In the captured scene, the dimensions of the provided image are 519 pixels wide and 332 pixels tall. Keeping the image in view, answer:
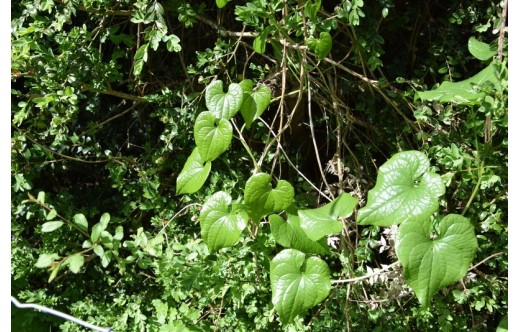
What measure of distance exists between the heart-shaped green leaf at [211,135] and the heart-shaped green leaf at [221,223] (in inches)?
4.3

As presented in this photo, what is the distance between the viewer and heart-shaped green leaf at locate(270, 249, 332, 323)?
52.6 inches

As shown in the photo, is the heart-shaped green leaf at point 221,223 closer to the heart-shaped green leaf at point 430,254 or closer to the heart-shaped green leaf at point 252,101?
the heart-shaped green leaf at point 252,101

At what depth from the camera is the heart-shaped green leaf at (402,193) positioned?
1254 millimetres

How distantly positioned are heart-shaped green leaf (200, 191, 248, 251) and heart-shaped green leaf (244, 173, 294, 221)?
3 centimetres

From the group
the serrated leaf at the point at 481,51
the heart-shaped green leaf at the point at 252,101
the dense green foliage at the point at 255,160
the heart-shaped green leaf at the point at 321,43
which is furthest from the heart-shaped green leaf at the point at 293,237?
the serrated leaf at the point at 481,51

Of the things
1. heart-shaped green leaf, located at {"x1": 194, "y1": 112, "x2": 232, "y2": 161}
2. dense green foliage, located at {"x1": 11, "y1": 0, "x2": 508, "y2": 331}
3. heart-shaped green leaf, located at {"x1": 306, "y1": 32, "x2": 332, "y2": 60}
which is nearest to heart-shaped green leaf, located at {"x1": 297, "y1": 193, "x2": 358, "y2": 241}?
dense green foliage, located at {"x1": 11, "y1": 0, "x2": 508, "y2": 331}

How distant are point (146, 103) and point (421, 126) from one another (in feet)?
2.97

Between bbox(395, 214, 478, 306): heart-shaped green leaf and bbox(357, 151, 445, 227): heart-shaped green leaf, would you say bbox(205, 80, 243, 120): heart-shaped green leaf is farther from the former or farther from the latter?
bbox(395, 214, 478, 306): heart-shaped green leaf

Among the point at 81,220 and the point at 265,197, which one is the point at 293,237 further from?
the point at 81,220

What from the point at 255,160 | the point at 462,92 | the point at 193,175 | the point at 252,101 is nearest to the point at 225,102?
the point at 252,101

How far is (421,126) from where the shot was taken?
1.79 m

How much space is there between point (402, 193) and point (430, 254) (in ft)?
0.49

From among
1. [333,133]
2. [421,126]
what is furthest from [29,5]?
[421,126]
